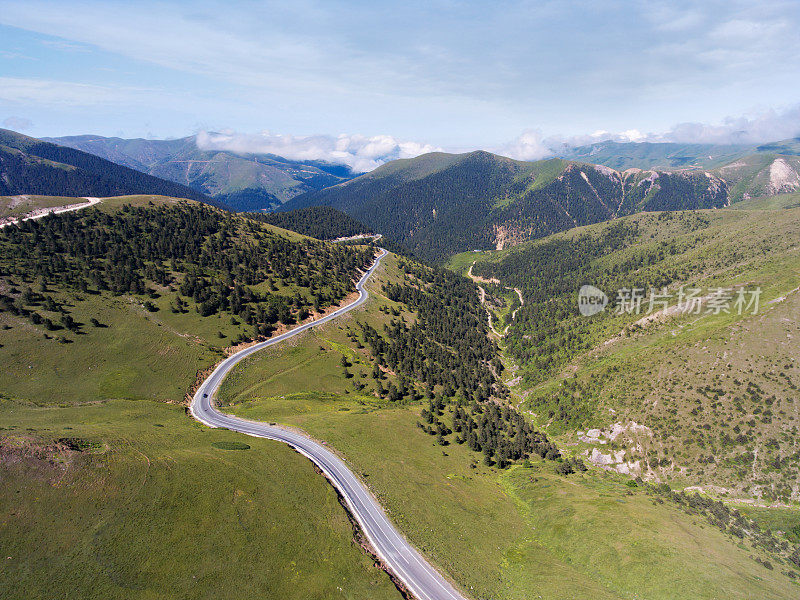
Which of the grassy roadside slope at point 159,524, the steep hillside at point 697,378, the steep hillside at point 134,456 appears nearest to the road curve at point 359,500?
the steep hillside at point 134,456

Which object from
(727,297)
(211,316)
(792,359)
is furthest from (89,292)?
(727,297)

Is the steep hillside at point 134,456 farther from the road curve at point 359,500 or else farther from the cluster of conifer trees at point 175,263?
the road curve at point 359,500

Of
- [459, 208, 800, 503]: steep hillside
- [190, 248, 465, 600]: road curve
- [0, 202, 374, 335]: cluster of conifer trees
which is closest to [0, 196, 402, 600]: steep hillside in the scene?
[0, 202, 374, 335]: cluster of conifer trees

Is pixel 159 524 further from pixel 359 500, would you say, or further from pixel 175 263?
pixel 175 263

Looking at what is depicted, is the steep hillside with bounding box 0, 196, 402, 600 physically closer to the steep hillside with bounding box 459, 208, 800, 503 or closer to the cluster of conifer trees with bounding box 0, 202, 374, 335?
the cluster of conifer trees with bounding box 0, 202, 374, 335

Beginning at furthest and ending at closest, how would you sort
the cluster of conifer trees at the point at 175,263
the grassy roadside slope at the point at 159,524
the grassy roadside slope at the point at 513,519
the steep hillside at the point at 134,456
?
1. the cluster of conifer trees at the point at 175,263
2. the grassy roadside slope at the point at 513,519
3. the steep hillside at the point at 134,456
4. the grassy roadside slope at the point at 159,524

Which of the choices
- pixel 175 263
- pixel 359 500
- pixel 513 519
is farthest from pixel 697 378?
pixel 175 263
